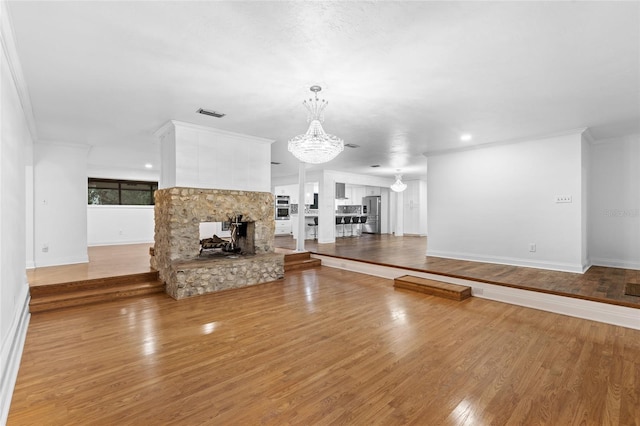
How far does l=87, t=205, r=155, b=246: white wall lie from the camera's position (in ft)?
29.8

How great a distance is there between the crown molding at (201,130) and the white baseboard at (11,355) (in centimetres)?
292

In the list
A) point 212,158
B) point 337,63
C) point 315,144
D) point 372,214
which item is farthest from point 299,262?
point 372,214

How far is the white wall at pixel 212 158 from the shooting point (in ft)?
15.5

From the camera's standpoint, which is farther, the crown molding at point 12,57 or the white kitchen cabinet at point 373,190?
the white kitchen cabinet at point 373,190

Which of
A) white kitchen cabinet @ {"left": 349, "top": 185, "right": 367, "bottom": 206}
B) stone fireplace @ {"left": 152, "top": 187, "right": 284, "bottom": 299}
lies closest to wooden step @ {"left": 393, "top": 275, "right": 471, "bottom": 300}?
stone fireplace @ {"left": 152, "top": 187, "right": 284, "bottom": 299}

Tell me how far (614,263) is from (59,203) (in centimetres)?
1097

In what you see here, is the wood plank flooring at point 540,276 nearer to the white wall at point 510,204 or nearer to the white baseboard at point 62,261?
the white wall at point 510,204

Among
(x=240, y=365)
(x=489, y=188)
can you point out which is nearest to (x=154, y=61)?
(x=240, y=365)

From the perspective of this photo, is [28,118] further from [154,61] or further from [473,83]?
[473,83]

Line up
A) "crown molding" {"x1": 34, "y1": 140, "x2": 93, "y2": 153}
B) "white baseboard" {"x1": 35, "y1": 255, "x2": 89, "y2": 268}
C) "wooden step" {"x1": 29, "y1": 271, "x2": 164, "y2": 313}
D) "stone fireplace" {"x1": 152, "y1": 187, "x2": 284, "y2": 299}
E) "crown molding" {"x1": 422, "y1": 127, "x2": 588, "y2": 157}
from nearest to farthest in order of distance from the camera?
"wooden step" {"x1": 29, "y1": 271, "x2": 164, "y2": 313} < "stone fireplace" {"x1": 152, "y1": 187, "x2": 284, "y2": 299} < "crown molding" {"x1": 422, "y1": 127, "x2": 588, "y2": 157} < "white baseboard" {"x1": 35, "y1": 255, "x2": 89, "y2": 268} < "crown molding" {"x1": 34, "y1": 140, "x2": 93, "y2": 153}

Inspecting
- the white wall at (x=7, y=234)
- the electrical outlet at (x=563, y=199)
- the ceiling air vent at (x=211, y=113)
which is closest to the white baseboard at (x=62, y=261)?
the white wall at (x=7, y=234)

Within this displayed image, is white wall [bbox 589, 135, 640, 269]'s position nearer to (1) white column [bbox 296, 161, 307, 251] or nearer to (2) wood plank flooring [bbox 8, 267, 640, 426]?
(2) wood plank flooring [bbox 8, 267, 640, 426]

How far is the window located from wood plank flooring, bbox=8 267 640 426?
23.1 feet

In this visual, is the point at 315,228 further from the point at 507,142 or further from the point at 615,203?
the point at 615,203
